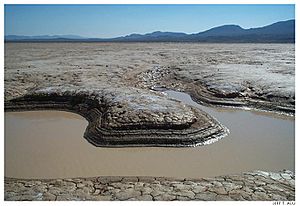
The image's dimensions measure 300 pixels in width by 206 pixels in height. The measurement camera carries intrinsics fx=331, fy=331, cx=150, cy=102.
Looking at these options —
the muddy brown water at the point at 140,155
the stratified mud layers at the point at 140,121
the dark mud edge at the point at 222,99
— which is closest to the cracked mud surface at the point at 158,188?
the muddy brown water at the point at 140,155

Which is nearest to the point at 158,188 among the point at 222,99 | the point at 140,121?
the point at 140,121

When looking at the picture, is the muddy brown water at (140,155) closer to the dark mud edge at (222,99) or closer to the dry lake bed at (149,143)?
the dry lake bed at (149,143)

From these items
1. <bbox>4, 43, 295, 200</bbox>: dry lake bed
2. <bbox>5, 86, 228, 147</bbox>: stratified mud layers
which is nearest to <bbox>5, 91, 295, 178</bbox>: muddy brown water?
<bbox>4, 43, 295, 200</bbox>: dry lake bed

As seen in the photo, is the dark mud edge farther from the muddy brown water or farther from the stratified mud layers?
the stratified mud layers

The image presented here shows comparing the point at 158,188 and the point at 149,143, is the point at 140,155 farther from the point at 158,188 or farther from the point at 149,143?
the point at 158,188

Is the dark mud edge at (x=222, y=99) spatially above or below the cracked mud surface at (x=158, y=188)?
above
